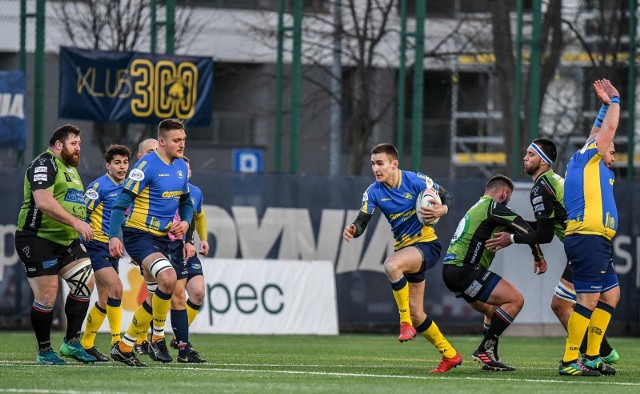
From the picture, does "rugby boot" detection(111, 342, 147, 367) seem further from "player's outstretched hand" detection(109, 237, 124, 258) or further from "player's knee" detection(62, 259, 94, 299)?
"player's outstretched hand" detection(109, 237, 124, 258)

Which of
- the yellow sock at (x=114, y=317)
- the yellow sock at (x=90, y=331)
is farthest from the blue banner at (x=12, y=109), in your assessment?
the yellow sock at (x=114, y=317)

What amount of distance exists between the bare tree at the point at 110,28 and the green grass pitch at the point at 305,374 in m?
5.78

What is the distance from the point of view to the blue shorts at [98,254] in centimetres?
1410

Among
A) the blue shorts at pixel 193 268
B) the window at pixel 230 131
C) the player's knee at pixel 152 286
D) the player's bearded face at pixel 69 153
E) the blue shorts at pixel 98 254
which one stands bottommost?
the player's knee at pixel 152 286

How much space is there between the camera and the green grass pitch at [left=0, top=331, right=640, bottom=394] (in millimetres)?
10359

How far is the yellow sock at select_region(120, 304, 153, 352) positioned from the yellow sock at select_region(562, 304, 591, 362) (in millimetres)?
4071

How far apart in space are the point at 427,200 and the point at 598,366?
6.98 feet

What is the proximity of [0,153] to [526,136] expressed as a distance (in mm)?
8455

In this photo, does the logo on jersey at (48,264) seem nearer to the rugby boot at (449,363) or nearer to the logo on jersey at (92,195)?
the logo on jersey at (92,195)

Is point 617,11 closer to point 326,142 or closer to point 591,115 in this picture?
point 591,115

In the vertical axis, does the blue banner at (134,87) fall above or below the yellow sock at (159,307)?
above

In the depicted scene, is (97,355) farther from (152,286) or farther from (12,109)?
(12,109)

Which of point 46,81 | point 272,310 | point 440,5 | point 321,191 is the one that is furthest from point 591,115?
point 46,81

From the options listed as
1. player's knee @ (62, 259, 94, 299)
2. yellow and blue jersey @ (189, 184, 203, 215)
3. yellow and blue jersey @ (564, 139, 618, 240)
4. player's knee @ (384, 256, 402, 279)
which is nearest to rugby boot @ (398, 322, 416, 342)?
player's knee @ (384, 256, 402, 279)
